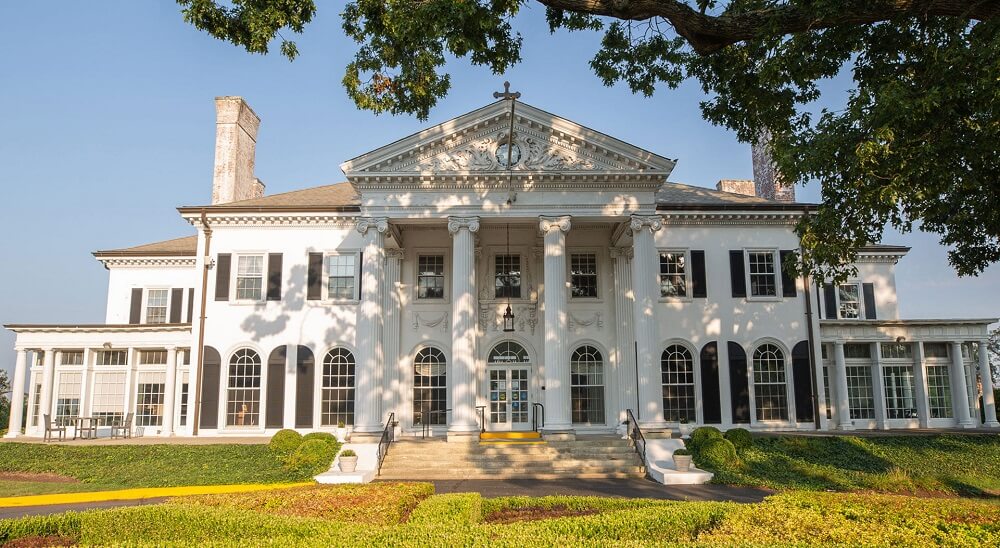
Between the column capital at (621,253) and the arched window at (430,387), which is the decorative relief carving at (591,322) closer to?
the column capital at (621,253)

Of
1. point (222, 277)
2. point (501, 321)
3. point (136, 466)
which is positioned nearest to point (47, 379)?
point (222, 277)

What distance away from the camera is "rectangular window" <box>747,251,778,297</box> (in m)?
27.3

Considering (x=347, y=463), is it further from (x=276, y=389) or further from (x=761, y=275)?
(x=761, y=275)

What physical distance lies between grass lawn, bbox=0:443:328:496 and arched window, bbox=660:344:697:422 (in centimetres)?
1361

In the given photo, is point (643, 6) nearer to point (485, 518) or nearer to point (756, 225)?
point (485, 518)

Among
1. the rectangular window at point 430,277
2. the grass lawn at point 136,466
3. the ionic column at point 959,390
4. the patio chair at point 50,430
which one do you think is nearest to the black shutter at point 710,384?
the ionic column at point 959,390

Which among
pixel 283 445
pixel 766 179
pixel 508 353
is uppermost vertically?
pixel 766 179

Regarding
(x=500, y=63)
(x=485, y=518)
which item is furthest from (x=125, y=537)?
(x=500, y=63)

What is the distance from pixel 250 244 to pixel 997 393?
3548 cm

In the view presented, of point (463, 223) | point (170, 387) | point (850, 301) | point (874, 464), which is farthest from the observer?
point (850, 301)

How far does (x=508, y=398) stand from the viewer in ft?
84.5

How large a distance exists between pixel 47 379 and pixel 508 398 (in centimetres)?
1811

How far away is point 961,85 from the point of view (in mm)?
9500

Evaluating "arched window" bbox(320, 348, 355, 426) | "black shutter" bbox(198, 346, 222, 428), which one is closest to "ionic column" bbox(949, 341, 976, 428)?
"arched window" bbox(320, 348, 355, 426)
